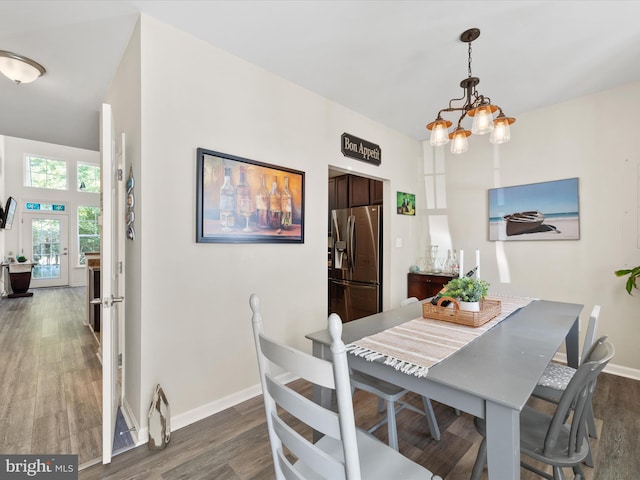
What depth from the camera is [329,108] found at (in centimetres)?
304

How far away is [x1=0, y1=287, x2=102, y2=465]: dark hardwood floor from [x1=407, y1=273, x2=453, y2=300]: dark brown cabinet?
337 centimetres

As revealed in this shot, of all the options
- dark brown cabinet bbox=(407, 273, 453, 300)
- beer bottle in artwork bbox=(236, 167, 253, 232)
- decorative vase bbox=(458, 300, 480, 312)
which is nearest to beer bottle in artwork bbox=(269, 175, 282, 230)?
beer bottle in artwork bbox=(236, 167, 253, 232)

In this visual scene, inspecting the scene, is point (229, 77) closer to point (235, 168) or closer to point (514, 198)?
point (235, 168)

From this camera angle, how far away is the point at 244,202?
2344 mm

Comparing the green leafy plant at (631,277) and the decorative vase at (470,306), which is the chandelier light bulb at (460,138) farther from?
the green leafy plant at (631,277)

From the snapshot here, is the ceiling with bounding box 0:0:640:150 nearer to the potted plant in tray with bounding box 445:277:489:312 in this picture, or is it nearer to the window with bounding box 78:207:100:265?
the potted plant in tray with bounding box 445:277:489:312

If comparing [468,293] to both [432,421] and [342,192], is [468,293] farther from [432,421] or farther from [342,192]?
[342,192]

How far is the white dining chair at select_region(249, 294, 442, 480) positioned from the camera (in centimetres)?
74

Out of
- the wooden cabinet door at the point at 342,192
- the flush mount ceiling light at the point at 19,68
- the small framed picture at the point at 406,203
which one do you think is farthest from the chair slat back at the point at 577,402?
the flush mount ceiling light at the point at 19,68

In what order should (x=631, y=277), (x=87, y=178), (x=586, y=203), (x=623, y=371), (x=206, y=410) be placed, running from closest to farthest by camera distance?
(x=206, y=410)
(x=631, y=277)
(x=623, y=371)
(x=586, y=203)
(x=87, y=178)

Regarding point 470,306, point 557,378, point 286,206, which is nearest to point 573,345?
point 557,378

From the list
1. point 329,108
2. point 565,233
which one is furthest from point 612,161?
point 329,108

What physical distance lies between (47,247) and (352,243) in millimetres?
8199

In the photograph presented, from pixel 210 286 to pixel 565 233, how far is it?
3436 mm
